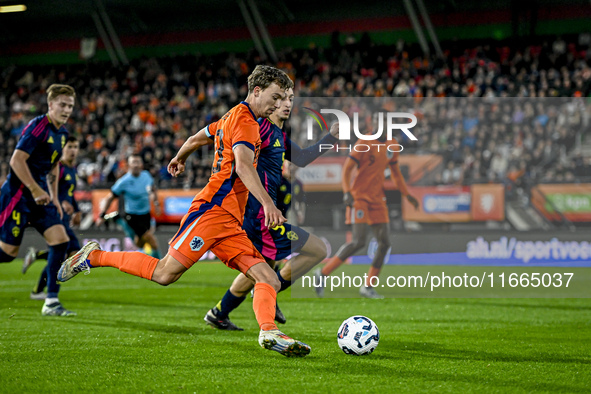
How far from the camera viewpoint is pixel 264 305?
4.70 m

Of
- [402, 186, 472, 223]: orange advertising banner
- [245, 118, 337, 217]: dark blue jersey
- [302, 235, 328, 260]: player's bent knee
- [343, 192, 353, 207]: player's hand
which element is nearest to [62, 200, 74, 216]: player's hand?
[343, 192, 353, 207]: player's hand

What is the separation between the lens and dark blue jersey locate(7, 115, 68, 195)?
6943 mm

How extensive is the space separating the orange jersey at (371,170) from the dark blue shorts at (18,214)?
13.2 ft

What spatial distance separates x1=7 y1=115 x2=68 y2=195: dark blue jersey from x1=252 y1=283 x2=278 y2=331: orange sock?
342 cm

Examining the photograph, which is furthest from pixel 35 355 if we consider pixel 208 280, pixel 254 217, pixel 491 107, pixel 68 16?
pixel 68 16

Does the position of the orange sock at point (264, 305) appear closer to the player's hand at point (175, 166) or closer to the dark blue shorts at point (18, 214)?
the player's hand at point (175, 166)

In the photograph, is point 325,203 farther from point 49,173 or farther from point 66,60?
point 66,60

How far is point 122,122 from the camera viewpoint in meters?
25.4

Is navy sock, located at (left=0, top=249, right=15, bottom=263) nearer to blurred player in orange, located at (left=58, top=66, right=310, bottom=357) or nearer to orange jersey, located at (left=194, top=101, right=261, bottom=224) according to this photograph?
blurred player in orange, located at (left=58, top=66, right=310, bottom=357)

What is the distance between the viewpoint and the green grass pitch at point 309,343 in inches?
154

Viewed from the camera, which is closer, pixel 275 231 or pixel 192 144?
pixel 192 144

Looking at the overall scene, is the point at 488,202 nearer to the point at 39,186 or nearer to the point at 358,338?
the point at 39,186

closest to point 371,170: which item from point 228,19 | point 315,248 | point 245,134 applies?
point 315,248

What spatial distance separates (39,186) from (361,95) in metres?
16.5
